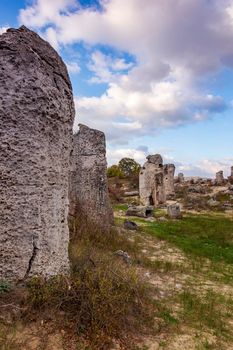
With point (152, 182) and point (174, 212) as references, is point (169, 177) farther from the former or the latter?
point (174, 212)

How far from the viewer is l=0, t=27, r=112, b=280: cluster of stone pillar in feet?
14.4

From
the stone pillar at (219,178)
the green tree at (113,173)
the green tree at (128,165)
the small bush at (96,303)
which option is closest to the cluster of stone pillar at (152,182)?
the stone pillar at (219,178)

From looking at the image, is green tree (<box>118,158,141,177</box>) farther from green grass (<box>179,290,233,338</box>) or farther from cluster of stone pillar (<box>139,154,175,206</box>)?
green grass (<box>179,290,233,338</box>)

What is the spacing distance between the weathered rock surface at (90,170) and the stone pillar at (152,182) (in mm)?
11574

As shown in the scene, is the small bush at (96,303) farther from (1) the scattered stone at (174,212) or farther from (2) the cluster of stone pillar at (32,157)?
(1) the scattered stone at (174,212)

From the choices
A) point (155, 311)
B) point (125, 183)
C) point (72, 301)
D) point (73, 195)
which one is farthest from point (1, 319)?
point (125, 183)

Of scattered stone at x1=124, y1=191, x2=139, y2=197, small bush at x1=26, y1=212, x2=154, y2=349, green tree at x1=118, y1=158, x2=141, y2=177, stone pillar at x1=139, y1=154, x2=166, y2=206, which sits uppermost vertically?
green tree at x1=118, y1=158, x2=141, y2=177

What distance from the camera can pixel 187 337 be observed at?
4.37 meters

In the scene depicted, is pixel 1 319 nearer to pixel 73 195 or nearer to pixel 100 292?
pixel 100 292

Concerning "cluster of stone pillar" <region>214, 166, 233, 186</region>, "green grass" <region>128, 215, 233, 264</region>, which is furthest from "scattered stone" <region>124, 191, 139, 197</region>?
"green grass" <region>128, 215, 233, 264</region>

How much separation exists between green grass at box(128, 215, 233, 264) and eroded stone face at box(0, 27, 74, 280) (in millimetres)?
5370

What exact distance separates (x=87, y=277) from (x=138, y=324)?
801 mm

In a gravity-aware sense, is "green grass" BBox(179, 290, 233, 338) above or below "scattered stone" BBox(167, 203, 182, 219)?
below

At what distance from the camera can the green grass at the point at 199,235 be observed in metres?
9.66
